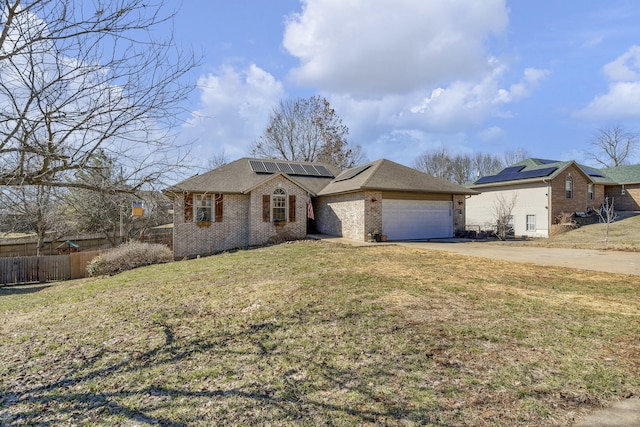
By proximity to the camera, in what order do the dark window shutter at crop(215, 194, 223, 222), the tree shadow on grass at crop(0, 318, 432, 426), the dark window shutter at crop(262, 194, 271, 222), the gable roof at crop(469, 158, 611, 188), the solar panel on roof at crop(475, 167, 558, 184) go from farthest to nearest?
the solar panel on roof at crop(475, 167, 558, 184) < the gable roof at crop(469, 158, 611, 188) < the dark window shutter at crop(262, 194, 271, 222) < the dark window shutter at crop(215, 194, 223, 222) < the tree shadow on grass at crop(0, 318, 432, 426)

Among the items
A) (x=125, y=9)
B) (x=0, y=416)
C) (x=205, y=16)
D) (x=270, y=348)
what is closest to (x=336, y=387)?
(x=270, y=348)

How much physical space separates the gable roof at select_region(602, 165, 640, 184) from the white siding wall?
977 centimetres

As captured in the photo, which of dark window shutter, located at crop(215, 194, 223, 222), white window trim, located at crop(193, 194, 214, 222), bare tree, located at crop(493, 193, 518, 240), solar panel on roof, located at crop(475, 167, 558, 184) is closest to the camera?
white window trim, located at crop(193, 194, 214, 222)

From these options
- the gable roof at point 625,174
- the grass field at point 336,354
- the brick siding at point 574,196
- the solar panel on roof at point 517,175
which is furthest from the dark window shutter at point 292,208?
the gable roof at point 625,174

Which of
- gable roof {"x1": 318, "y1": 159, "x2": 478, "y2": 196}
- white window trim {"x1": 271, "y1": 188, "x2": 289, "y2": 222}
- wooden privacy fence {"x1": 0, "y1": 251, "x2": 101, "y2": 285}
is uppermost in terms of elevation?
gable roof {"x1": 318, "y1": 159, "x2": 478, "y2": 196}

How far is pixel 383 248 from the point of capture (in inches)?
516

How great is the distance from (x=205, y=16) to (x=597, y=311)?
7434 mm

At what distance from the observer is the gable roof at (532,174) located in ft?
69.9

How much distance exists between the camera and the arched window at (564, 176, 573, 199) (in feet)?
72.2

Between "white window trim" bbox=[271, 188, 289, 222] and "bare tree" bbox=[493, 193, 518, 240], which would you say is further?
"bare tree" bbox=[493, 193, 518, 240]

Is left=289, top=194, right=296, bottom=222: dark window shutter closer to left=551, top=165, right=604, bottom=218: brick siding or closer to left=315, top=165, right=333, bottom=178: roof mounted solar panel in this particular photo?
left=315, top=165, right=333, bottom=178: roof mounted solar panel

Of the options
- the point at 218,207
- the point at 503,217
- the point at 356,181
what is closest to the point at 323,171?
the point at 356,181

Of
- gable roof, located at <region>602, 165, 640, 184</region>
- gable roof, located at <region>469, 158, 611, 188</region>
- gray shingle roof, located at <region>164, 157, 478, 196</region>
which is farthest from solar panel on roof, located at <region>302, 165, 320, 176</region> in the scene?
gable roof, located at <region>602, 165, 640, 184</region>

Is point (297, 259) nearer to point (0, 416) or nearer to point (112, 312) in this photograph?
point (112, 312)
